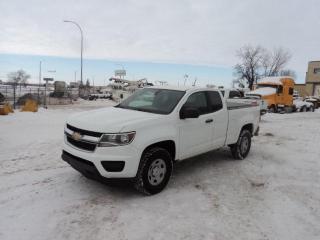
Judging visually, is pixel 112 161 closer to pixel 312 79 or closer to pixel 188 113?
pixel 188 113

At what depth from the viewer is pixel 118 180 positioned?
4.57 m

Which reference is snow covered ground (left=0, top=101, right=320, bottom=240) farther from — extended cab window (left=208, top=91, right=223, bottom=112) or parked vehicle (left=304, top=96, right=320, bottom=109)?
parked vehicle (left=304, top=96, right=320, bottom=109)

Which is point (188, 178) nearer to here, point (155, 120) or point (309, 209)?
point (155, 120)

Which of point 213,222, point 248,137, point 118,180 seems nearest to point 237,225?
point 213,222

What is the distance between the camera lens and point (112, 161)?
4430 mm

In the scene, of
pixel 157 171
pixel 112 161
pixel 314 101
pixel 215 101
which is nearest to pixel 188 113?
pixel 157 171

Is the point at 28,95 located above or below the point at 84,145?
below

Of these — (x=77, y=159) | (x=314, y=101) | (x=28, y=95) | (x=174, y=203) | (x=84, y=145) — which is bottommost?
(x=174, y=203)

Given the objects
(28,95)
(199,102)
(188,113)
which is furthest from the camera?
(28,95)

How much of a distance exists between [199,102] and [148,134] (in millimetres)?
1702

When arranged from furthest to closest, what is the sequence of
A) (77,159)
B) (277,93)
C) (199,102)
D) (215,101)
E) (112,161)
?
(277,93)
(215,101)
(199,102)
(77,159)
(112,161)

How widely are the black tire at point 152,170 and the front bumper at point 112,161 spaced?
171mm

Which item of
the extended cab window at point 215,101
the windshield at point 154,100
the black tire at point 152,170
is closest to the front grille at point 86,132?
the black tire at point 152,170

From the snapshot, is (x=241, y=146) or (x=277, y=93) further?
(x=277, y=93)
